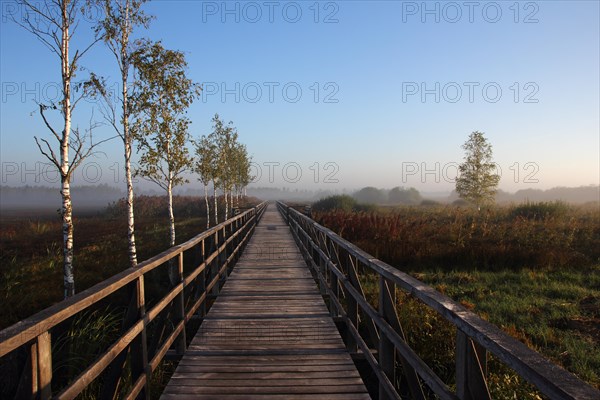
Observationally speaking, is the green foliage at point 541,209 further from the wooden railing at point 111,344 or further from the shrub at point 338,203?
the wooden railing at point 111,344

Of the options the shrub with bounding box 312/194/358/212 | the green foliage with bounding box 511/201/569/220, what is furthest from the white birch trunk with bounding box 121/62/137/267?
the shrub with bounding box 312/194/358/212

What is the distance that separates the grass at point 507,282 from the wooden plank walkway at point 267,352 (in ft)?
5.44

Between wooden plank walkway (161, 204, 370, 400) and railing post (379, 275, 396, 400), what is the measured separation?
1.44 ft

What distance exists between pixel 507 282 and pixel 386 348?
785cm

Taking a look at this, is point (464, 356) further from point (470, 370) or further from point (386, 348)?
point (386, 348)

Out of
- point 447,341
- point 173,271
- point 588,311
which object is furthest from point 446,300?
point 588,311

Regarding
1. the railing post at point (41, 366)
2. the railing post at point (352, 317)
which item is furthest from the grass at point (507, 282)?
the railing post at point (41, 366)

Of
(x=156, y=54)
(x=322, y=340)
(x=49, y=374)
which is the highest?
(x=156, y=54)

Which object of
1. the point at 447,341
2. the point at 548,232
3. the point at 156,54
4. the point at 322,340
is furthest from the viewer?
the point at 156,54

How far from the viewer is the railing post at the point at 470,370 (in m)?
1.78

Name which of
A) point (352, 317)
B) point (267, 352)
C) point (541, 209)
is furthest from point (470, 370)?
point (541, 209)

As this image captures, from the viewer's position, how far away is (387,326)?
114 inches

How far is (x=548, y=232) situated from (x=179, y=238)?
18.3 metres

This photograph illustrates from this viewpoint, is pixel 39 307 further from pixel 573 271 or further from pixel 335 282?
pixel 573 271
